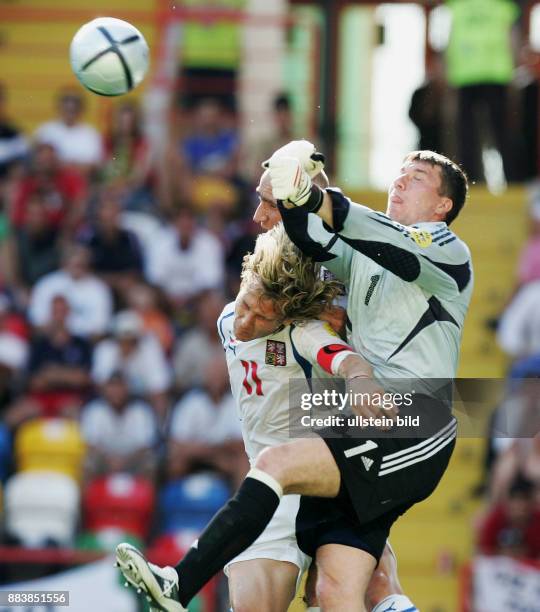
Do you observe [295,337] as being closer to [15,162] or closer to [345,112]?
[15,162]

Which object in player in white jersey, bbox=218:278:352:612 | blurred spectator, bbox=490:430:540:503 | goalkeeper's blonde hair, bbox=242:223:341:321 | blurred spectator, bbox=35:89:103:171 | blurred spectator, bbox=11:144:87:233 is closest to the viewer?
goalkeeper's blonde hair, bbox=242:223:341:321

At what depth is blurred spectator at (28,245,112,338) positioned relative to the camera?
11828 millimetres

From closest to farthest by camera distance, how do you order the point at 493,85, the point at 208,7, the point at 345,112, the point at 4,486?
the point at 4,486 → the point at 493,85 → the point at 208,7 → the point at 345,112

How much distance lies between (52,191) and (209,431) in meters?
2.83

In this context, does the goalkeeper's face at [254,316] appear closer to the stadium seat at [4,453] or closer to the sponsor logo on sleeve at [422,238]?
the sponsor logo on sleeve at [422,238]

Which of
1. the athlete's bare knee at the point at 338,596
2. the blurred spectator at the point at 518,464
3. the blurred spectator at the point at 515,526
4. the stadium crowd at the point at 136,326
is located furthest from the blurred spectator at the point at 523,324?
the athlete's bare knee at the point at 338,596

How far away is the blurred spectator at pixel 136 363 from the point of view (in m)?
11.4

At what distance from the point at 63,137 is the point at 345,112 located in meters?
3.60

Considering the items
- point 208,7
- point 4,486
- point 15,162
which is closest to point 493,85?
point 208,7

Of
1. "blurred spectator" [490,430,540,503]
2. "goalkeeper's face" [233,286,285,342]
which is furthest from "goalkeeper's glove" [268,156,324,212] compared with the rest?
"blurred spectator" [490,430,540,503]

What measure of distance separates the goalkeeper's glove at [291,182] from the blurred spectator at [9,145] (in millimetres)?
7972

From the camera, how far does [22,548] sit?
1038 cm

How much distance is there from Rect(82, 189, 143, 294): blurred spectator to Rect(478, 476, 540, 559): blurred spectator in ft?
11.4

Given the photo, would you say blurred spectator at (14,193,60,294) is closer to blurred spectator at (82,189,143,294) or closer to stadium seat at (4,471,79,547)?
blurred spectator at (82,189,143,294)
